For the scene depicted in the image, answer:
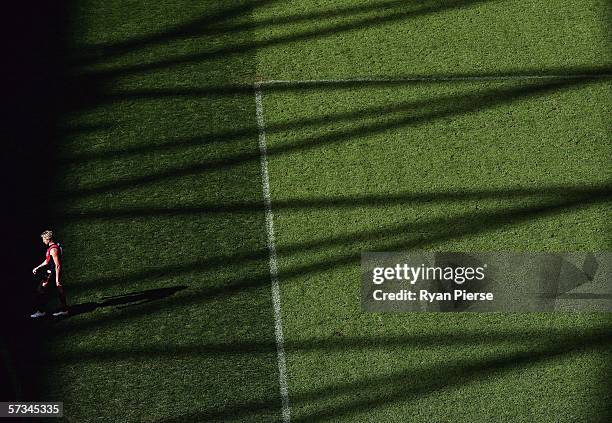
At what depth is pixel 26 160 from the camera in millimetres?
11906

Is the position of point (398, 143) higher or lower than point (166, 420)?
higher

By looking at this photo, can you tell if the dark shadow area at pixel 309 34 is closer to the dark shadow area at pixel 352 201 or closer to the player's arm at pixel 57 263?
the dark shadow area at pixel 352 201

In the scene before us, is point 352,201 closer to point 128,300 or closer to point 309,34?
point 128,300

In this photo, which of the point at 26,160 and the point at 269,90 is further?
the point at 269,90

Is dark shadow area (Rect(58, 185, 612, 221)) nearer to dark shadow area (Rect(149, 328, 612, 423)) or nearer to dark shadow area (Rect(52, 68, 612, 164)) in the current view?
dark shadow area (Rect(52, 68, 612, 164))

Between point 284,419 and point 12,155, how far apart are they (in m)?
5.24

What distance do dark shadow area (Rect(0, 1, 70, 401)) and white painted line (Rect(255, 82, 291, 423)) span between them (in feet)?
7.55

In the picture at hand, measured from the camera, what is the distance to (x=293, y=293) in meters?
10.2

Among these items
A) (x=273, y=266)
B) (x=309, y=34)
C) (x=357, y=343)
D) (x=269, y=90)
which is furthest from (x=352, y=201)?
(x=309, y=34)

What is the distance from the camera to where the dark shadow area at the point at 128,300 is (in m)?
10.0

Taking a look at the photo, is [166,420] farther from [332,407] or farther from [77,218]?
[77,218]

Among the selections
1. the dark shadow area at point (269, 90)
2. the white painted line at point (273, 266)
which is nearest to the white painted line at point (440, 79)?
the dark shadow area at point (269, 90)

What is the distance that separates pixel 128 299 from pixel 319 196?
259cm

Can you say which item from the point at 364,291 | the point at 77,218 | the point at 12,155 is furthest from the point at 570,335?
the point at 12,155
